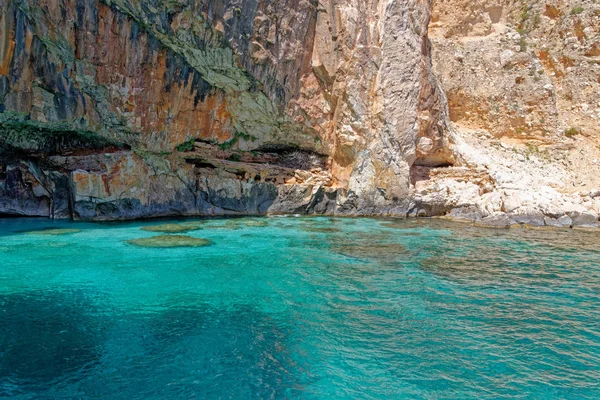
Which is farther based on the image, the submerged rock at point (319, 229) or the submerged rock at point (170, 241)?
the submerged rock at point (319, 229)

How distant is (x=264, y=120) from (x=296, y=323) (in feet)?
44.2

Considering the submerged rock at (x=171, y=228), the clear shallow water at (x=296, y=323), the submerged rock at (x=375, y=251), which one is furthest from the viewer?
the submerged rock at (x=171, y=228)

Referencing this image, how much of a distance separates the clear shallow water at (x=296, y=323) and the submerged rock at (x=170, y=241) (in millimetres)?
589

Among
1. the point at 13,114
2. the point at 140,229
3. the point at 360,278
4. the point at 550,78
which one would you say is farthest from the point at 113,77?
the point at 550,78

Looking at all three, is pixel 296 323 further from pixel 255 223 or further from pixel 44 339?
pixel 255 223

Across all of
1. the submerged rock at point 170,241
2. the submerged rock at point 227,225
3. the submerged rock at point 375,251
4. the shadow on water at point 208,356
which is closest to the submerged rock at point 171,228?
the submerged rock at point 227,225

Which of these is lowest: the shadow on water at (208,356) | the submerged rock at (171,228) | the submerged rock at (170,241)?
the shadow on water at (208,356)

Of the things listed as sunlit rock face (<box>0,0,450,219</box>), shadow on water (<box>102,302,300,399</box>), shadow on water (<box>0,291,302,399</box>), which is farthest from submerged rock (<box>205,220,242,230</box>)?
shadow on water (<box>102,302,300,399</box>)

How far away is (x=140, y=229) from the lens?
1404 centimetres

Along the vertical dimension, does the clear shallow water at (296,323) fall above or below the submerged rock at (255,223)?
below

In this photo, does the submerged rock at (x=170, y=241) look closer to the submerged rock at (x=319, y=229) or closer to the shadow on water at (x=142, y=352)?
the submerged rock at (x=319, y=229)

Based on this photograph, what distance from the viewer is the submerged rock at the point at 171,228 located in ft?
45.2

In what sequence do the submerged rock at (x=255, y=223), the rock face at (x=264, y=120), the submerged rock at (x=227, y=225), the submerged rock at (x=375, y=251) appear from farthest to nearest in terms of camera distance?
the submerged rock at (x=255, y=223)
the submerged rock at (x=227, y=225)
the rock face at (x=264, y=120)
the submerged rock at (x=375, y=251)

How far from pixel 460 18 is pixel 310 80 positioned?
1244 cm
